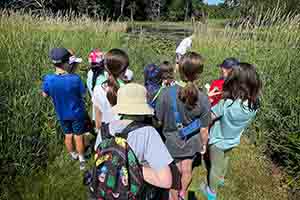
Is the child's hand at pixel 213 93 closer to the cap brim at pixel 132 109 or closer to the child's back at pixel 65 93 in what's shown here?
the child's back at pixel 65 93

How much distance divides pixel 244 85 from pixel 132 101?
5.41 ft

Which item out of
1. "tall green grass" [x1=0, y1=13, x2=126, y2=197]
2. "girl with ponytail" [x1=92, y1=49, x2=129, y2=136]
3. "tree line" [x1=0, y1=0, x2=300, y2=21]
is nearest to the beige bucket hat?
"girl with ponytail" [x1=92, y1=49, x2=129, y2=136]

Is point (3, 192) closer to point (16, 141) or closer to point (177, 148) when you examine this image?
point (16, 141)

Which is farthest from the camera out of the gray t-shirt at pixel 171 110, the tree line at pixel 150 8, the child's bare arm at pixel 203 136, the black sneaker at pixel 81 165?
the tree line at pixel 150 8

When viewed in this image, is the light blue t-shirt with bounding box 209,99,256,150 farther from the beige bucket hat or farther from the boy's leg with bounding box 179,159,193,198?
the beige bucket hat

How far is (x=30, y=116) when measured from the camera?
12.1 ft

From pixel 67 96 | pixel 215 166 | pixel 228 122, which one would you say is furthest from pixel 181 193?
pixel 67 96

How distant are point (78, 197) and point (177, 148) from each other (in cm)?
108

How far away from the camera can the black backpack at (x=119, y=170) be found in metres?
1.84

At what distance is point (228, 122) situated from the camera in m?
3.36

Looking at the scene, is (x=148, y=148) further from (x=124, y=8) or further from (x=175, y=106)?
(x=124, y=8)

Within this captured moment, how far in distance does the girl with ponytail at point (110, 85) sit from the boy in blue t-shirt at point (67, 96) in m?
0.58

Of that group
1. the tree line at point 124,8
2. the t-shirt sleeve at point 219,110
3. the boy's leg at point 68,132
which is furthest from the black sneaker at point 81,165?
the tree line at point 124,8

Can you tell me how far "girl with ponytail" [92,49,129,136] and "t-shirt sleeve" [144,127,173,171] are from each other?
95cm
